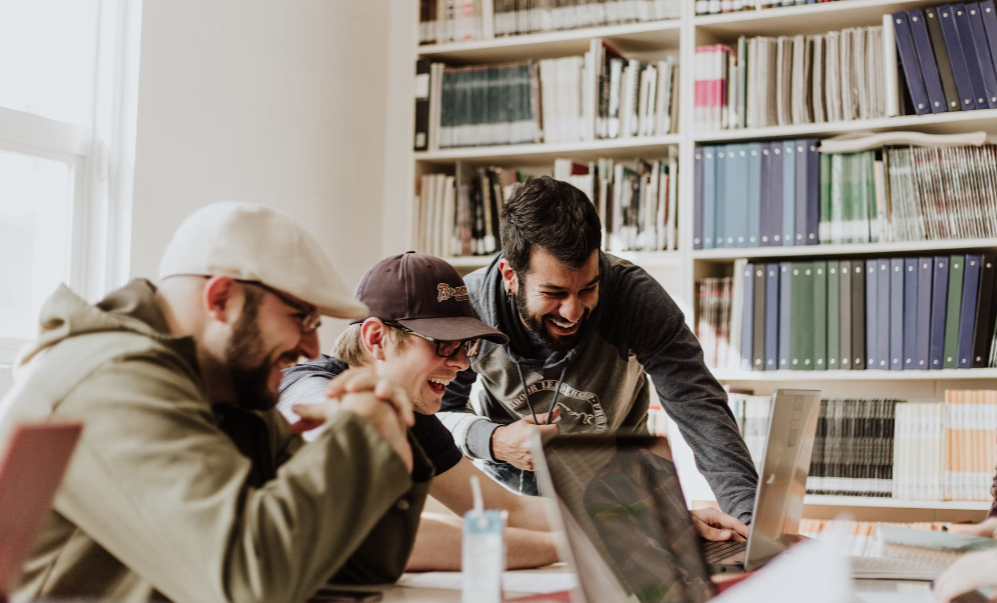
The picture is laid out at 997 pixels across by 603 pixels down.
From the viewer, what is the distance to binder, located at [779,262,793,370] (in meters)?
3.04

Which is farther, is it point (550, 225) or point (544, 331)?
point (544, 331)

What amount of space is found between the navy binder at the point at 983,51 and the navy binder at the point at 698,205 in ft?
2.82

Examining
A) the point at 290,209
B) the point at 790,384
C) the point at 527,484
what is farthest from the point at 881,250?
the point at 290,209

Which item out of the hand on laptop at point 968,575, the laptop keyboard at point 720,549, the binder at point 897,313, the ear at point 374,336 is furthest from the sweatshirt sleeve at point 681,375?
the binder at point 897,313

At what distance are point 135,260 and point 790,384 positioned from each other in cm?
208

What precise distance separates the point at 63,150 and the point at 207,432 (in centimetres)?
179

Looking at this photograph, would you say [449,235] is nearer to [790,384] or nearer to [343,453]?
[790,384]

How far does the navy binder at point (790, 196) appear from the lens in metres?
3.05

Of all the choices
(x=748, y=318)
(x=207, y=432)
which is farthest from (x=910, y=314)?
(x=207, y=432)

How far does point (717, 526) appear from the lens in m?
1.70

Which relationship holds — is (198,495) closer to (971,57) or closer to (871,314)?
(871,314)

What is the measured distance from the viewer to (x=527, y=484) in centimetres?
246

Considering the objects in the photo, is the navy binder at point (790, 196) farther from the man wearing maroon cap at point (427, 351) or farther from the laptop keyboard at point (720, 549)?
the laptop keyboard at point (720, 549)

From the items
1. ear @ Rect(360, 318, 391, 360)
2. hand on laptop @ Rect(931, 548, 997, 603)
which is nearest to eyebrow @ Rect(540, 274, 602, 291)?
ear @ Rect(360, 318, 391, 360)
